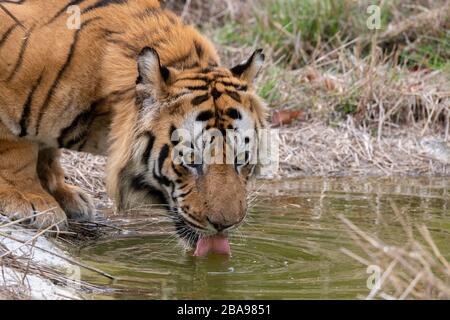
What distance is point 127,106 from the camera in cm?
508

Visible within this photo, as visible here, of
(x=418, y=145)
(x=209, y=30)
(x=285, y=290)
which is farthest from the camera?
(x=209, y=30)

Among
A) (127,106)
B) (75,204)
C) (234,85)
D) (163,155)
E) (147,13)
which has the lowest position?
(75,204)

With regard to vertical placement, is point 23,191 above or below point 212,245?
above

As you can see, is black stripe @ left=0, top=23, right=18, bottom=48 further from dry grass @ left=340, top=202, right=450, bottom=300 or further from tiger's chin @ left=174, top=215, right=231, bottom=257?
dry grass @ left=340, top=202, right=450, bottom=300

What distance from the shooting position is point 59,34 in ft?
17.5

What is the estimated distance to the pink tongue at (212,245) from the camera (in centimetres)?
496

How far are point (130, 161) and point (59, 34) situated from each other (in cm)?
84

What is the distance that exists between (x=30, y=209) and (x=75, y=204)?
63 centimetres

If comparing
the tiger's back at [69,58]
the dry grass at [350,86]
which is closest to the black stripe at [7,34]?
the tiger's back at [69,58]

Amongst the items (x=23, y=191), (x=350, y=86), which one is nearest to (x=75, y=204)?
(x=23, y=191)

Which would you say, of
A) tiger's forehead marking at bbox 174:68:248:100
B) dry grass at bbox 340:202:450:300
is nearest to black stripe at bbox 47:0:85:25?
tiger's forehead marking at bbox 174:68:248:100

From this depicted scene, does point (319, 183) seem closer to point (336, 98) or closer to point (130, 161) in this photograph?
point (336, 98)

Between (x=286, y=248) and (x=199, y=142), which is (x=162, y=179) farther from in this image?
(x=286, y=248)
